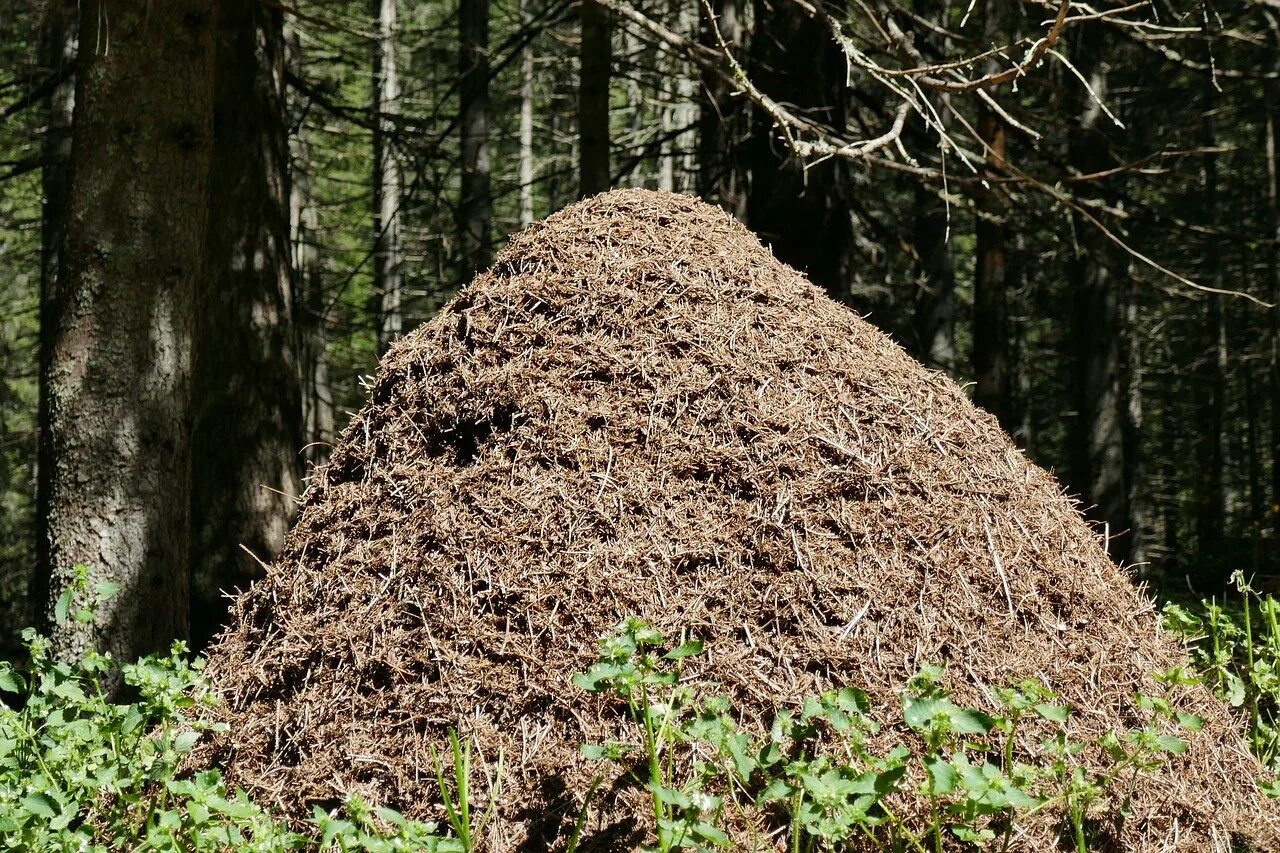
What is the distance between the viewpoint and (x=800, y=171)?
6.89 meters

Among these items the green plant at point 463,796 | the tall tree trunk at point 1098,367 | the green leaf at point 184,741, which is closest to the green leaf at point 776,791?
the green plant at point 463,796

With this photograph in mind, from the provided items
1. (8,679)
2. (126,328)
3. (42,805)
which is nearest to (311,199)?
(126,328)

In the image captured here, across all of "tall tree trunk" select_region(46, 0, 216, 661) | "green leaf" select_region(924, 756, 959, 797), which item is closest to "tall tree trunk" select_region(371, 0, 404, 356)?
"tall tree trunk" select_region(46, 0, 216, 661)

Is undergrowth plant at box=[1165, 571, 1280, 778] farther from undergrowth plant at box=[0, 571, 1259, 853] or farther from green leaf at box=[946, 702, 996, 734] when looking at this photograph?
green leaf at box=[946, 702, 996, 734]

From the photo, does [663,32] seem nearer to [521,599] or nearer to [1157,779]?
[521,599]

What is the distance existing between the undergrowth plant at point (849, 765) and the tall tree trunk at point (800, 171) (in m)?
4.32

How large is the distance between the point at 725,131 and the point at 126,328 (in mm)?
3748

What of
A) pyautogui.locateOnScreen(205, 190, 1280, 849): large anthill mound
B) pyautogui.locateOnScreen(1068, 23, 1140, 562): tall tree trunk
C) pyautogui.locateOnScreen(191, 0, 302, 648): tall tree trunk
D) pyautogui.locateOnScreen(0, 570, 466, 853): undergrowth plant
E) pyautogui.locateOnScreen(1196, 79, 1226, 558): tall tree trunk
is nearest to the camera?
pyautogui.locateOnScreen(0, 570, 466, 853): undergrowth plant

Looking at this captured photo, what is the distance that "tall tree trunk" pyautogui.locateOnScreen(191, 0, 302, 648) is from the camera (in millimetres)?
5797

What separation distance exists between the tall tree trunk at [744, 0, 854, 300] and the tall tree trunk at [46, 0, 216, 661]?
12.5 ft

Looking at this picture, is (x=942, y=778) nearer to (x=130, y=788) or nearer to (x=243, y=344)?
(x=130, y=788)

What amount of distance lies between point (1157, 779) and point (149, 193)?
153 inches

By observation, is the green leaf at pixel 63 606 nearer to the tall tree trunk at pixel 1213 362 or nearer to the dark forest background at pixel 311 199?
the dark forest background at pixel 311 199

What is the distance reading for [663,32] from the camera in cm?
505
